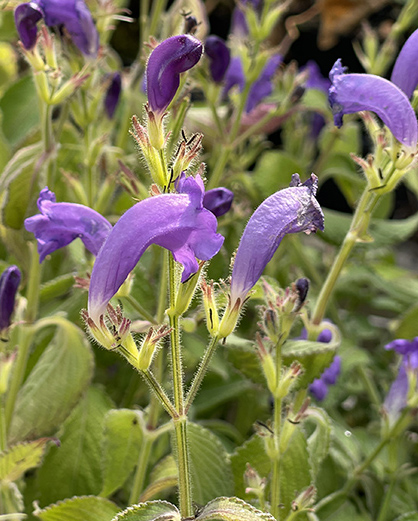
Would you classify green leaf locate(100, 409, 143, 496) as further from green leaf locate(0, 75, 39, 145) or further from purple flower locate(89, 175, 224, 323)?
green leaf locate(0, 75, 39, 145)

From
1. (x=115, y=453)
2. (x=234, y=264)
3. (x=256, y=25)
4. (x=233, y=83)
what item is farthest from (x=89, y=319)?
(x=233, y=83)

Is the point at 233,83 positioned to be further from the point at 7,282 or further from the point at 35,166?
the point at 7,282

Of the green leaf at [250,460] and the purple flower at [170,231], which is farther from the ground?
the purple flower at [170,231]

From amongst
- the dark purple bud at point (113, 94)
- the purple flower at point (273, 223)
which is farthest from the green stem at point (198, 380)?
the dark purple bud at point (113, 94)

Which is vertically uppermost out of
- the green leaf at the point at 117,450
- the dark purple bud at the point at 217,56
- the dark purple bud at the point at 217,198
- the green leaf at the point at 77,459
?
the dark purple bud at the point at 217,56

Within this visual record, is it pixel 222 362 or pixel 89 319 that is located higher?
pixel 89 319

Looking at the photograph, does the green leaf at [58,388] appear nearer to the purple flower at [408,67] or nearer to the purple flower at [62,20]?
the purple flower at [62,20]

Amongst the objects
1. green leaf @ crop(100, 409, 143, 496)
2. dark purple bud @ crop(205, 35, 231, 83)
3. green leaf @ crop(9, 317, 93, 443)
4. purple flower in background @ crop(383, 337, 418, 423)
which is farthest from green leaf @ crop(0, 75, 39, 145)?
purple flower in background @ crop(383, 337, 418, 423)
